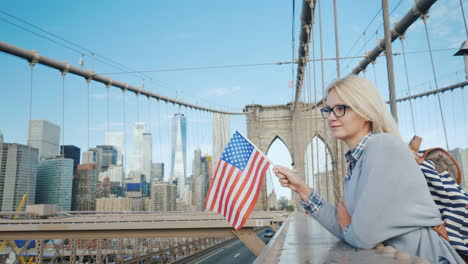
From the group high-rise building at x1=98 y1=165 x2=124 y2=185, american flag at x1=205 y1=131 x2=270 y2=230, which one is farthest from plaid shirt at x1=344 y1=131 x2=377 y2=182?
high-rise building at x1=98 y1=165 x2=124 y2=185

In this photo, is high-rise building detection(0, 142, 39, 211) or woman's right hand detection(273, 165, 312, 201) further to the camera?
high-rise building detection(0, 142, 39, 211)

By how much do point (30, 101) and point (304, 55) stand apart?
8.33 meters

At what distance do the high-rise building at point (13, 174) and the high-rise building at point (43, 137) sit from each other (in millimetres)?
357

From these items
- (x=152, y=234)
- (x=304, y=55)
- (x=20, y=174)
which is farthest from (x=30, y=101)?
(x=304, y=55)

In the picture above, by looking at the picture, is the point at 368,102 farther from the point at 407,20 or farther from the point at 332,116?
the point at 407,20

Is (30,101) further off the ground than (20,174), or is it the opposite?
(30,101)

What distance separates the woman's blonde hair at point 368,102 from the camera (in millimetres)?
1058

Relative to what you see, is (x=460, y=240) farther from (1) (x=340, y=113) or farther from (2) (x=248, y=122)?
(2) (x=248, y=122)

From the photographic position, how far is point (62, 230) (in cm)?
771

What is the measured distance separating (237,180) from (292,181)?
771 mm

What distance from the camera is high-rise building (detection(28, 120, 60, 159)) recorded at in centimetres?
989

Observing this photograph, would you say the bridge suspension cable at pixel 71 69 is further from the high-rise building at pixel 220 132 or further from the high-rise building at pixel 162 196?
the high-rise building at pixel 220 132

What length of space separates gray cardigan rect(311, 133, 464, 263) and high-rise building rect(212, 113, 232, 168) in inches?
903

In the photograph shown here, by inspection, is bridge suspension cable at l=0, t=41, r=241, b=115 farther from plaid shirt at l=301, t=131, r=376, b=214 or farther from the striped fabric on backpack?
the striped fabric on backpack
